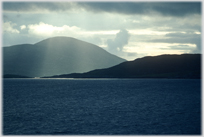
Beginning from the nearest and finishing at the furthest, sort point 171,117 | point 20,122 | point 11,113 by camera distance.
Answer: point 20,122
point 171,117
point 11,113

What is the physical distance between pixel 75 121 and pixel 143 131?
1687 centimetres

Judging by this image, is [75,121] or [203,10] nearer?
[203,10]

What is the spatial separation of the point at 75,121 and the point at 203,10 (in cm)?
3629

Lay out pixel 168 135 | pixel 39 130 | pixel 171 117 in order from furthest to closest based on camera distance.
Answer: pixel 171 117, pixel 39 130, pixel 168 135

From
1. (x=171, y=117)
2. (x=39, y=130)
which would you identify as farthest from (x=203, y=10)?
(x=39, y=130)

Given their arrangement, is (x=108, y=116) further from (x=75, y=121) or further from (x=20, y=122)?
(x=20, y=122)

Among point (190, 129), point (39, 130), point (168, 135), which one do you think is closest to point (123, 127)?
point (168, 135)

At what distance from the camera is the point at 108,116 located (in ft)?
198

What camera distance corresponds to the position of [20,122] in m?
53.4

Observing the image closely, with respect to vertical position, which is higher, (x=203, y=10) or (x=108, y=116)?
(x=203, y=10)

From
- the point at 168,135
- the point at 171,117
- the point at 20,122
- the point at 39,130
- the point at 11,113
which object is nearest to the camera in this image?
the point at 168,135

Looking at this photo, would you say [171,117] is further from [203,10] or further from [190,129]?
[203,10]

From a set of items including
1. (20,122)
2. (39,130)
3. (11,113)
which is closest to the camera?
(39,130)

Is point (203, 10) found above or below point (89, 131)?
above
